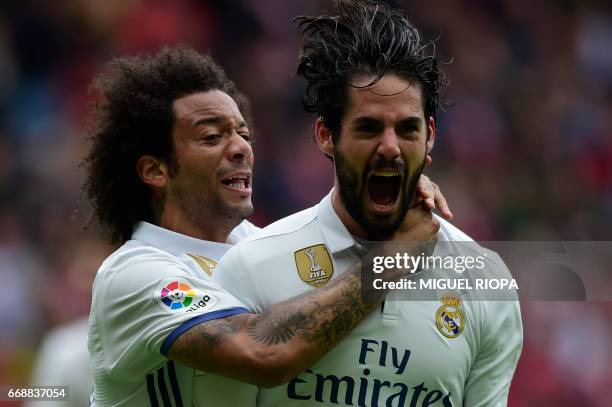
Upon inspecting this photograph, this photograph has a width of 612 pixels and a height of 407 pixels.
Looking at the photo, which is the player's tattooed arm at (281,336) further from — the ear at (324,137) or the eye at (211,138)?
the eye at (211,138)

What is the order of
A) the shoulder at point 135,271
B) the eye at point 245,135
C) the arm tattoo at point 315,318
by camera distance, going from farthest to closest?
the eye at point 245,135 < the shoulder at point 135,271 < the arm tattoo at point 315,318

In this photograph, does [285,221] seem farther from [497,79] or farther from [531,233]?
[497,79]

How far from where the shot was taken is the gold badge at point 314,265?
397cm

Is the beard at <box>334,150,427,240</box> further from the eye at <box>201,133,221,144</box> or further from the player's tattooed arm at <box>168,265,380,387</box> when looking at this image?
the eye at <box>201,133,221,144</box>

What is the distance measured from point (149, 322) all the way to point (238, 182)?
0.94 m

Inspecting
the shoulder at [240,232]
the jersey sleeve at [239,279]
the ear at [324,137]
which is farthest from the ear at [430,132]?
the shoulder at [240,232]

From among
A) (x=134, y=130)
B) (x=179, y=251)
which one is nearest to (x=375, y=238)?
(x=179, y=251)

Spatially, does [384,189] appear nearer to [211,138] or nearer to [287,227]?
[287,227]

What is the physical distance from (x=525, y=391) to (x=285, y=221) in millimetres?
4641

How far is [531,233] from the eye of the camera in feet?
32.3

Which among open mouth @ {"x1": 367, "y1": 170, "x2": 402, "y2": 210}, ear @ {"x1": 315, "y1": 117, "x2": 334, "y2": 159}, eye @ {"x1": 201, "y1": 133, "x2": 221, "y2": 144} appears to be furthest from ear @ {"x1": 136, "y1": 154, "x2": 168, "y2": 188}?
open mouth @ {"x1": 367, "y1": 170, "x2": 402, "y2": 210}

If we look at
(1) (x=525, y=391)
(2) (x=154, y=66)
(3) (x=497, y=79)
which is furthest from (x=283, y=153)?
(2) (x=154, y=66)

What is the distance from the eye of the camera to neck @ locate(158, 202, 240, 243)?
4.80 meters

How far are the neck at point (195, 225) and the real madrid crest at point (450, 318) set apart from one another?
129 centimetres
